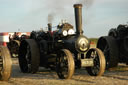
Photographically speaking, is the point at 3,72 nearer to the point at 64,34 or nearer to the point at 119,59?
the point at 64,34

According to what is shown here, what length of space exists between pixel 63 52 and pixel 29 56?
2551 mm

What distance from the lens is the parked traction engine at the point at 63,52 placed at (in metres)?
8.05

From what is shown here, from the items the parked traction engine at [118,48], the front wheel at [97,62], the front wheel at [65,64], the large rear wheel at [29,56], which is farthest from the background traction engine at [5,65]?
the parked traction engine at [118,48]

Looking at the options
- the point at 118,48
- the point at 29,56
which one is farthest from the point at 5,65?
the point at 118,48

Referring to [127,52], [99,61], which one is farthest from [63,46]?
[127,52]

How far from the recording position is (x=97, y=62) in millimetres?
8523

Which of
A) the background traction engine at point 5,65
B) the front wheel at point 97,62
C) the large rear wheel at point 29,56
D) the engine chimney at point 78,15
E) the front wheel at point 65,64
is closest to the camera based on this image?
the background traction engine at point 5,65

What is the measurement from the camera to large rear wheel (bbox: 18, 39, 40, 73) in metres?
9.52

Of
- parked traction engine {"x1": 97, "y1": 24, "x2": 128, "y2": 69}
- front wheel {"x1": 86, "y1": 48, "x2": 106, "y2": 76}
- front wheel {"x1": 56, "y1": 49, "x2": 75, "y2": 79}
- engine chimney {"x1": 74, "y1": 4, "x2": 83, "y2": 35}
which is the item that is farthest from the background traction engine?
parked traction engine {"x1": 97, "y1": 24, "x2": 128, "y2": 69}

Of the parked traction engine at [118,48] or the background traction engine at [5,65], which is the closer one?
the background traction engine at [5,65]

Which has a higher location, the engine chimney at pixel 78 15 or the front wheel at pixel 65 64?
the engine chimney at pixel 78 15

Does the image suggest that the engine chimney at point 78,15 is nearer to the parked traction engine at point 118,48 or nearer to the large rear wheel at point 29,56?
the parked traction engine at point 118,48

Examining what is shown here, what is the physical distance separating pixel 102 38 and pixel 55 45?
248 cm

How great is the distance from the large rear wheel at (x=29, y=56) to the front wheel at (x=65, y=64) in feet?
5.20
